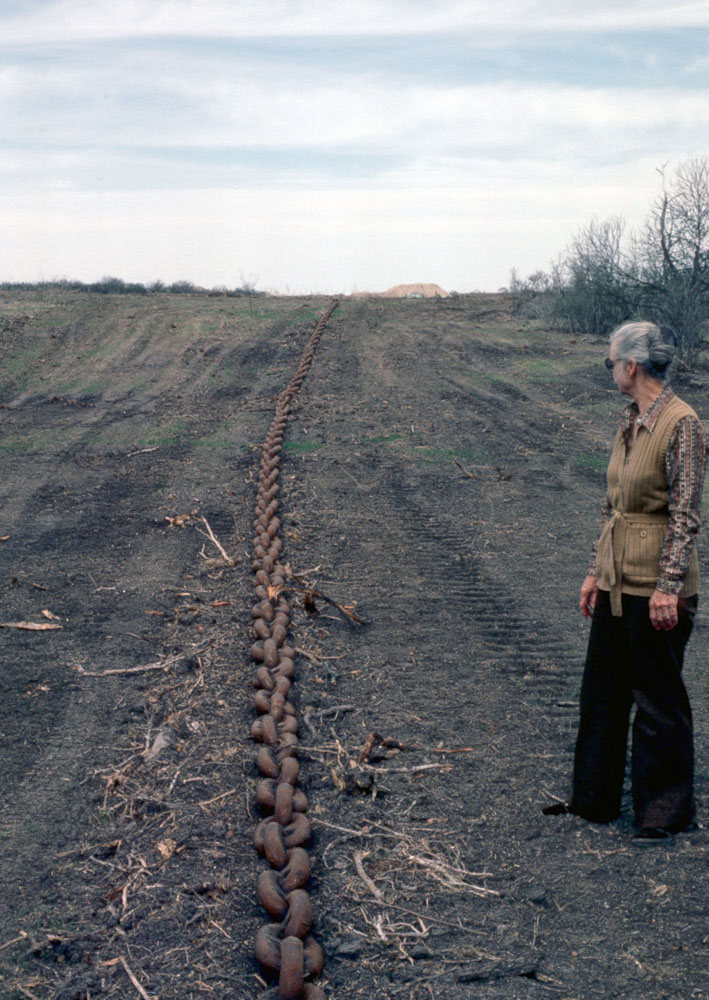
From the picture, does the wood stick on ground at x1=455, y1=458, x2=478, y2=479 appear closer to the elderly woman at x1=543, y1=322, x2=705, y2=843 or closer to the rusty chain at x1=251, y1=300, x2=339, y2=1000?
the rusty chain at x1=251, y1=300, x2=339, y2=1000

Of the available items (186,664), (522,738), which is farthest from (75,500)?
(522,738)

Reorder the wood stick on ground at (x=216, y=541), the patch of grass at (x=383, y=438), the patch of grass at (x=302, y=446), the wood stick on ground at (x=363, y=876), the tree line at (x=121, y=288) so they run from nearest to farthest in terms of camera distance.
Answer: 1. the wood stick on ground at (x=363, y=876)
2. the wood stick on ground at (x=216, y=541)
3. the patch of grass at (x=302, y=446)
4. the patch of grass at (x=383, y=438)
5. the tree line at (x=121, y=288)

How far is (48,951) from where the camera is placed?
8.56ft

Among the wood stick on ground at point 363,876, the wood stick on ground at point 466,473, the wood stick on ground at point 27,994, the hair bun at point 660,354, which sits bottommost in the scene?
the wood stick on ground at point 27,994

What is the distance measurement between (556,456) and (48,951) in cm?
726

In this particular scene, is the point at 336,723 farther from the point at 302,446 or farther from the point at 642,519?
the point at 302,446

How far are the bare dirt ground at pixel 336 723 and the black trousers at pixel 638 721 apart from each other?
0.41 ft

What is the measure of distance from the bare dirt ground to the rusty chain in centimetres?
10

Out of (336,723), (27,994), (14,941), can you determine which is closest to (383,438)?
(336,723)

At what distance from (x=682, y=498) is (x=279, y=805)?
1.69 meters

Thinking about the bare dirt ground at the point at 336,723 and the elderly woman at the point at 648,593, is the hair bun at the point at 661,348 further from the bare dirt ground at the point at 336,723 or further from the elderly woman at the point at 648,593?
the bare dirt ground at the point at 336,723

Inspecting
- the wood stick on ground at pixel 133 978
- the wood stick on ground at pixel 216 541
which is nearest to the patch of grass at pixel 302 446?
the wood stick on ground at pixel 216 541

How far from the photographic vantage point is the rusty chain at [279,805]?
8.07 feet

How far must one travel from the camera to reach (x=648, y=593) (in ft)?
10.3
